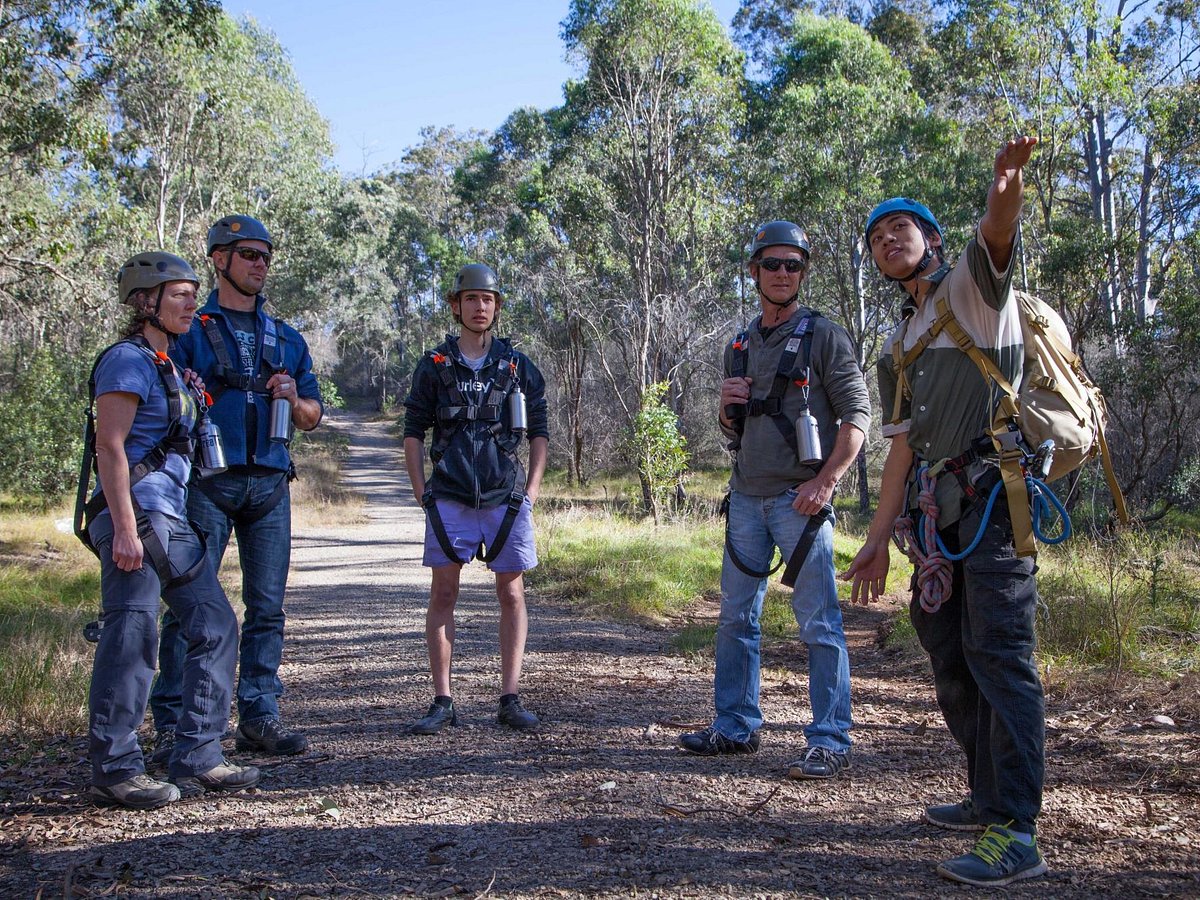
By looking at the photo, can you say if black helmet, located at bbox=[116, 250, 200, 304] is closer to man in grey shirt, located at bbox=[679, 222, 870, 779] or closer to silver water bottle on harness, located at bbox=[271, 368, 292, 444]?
silver water bottle on harness, located at bbox=[271, 368, 292, 444]

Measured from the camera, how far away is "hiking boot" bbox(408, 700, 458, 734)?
4.14 metres

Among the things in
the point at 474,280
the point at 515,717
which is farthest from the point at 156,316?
the point at 515,717

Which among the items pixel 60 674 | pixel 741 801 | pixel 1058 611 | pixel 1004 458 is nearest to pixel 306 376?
pixel 60 674

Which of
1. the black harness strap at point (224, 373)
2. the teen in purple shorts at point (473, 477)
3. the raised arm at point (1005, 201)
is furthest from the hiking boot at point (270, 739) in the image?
the raised arm at point (1005, 201)

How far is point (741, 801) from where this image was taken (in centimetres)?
329

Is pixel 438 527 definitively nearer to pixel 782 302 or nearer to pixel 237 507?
pixel 237 507

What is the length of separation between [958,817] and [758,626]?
1.14 metres

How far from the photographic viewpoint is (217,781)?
340 centimetres

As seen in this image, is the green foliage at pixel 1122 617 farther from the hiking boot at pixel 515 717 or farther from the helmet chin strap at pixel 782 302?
the hiking boot at pixel 515 717

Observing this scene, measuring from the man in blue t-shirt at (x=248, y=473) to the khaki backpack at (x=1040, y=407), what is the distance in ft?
8.79

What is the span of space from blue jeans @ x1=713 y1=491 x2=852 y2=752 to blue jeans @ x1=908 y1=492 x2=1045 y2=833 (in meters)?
0.84

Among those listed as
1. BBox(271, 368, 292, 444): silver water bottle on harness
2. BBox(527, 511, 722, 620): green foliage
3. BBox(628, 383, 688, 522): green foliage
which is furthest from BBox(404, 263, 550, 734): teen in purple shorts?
BBox(628, 383, 688, 522): green foliage

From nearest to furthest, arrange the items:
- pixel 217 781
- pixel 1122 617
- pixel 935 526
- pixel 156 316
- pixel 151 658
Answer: pixel 935 526 < pixel 151 658 < pixel 217 781 < pixel 156 316 < pixel 1122 617

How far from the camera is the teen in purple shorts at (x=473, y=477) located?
4.18m
